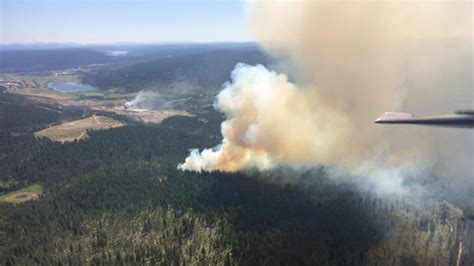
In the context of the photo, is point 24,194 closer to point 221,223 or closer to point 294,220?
point 221,223

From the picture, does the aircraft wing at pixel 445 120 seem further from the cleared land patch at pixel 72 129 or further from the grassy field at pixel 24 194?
the cleared land patch at pixel 72 129

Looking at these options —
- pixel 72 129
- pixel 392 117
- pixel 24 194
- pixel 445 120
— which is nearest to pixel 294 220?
pixel 392 117

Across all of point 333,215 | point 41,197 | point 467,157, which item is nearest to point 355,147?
point 333,215

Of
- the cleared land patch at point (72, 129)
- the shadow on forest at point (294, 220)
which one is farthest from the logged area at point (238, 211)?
the cleared land patch at point (72, 129)

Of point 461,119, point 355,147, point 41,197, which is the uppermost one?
point 461,119

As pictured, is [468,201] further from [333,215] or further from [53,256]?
[53,256]

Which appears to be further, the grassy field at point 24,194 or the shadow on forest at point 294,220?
the grassy field at point 24,194

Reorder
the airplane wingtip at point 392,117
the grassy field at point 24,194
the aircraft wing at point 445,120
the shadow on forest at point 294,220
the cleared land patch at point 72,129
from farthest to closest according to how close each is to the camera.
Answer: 1. the cleared land patch at point 72,129
2. the grassy field at point 24,194
3. the shadow on forest at point 294,220
4. the airplane wingtip at point 392,117
5. the aircraft wing at point 445,120
